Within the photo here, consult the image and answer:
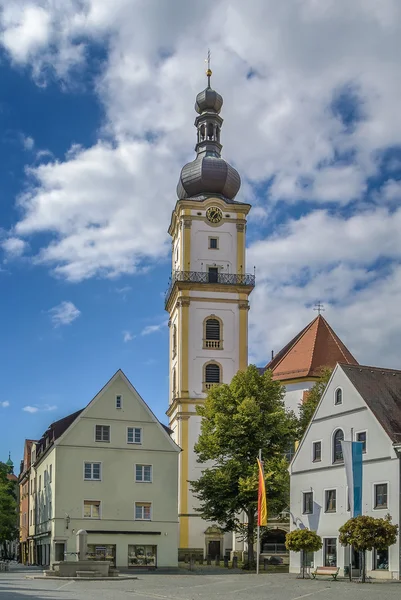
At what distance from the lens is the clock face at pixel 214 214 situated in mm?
78000

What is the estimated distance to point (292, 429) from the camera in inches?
2197

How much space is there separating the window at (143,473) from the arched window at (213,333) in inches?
758

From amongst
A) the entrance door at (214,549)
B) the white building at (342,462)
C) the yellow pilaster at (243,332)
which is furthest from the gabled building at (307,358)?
the white building at (342,462)

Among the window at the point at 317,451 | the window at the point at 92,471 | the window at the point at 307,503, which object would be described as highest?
the window at the point at 317,451

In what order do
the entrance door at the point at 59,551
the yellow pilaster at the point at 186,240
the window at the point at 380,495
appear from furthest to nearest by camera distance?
the yellow pilaster at the point at 186,240 < the entrance door at the point at 59,551 < the window at the point at 380,495

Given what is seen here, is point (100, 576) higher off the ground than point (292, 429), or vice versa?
point (292, 429)

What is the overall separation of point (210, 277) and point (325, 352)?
1208 centimetres

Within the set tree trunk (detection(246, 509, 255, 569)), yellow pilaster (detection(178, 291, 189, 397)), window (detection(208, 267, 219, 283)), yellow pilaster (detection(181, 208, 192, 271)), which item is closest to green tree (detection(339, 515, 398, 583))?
tree trunk (detection(246, 509, 255, 569))

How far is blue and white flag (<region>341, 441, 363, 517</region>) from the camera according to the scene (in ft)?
135

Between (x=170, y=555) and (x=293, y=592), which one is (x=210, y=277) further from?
(x=293, y=592)

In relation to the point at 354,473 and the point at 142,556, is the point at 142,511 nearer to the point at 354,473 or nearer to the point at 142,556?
the point at 142,556

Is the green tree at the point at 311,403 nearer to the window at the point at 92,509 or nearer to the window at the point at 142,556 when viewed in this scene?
the window at the point at 142,556

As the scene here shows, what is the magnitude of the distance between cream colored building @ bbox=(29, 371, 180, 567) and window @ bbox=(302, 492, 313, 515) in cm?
1129

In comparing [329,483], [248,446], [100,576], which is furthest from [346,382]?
[100,576]
